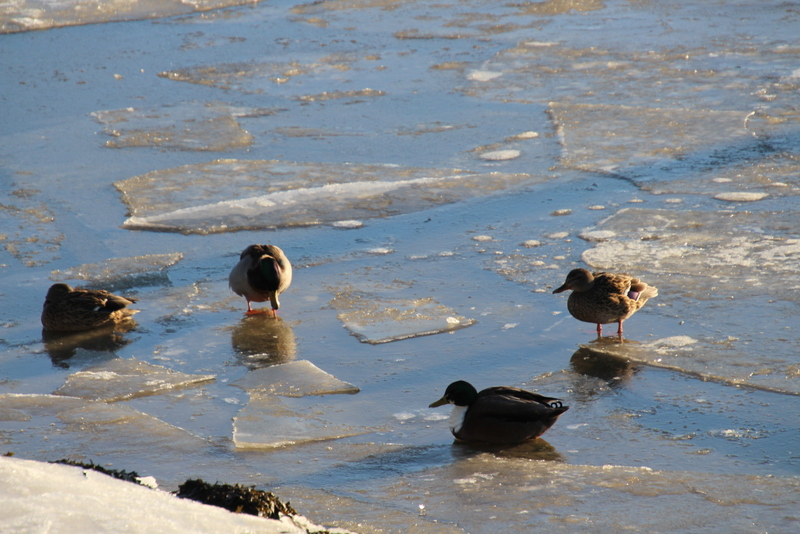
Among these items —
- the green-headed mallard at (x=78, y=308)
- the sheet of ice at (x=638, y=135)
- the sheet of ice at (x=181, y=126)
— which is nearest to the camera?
the green-headed mallard at (x=78, y=308)

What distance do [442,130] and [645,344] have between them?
4.24 m

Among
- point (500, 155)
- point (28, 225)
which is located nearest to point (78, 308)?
point (28, 225)

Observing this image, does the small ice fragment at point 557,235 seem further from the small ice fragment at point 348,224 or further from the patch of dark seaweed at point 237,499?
the patch of dark seaweed at point 237,499

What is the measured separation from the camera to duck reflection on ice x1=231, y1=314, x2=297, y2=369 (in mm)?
4523

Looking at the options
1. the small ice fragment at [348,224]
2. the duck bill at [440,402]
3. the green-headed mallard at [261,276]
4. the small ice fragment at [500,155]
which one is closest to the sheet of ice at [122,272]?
the green-headed mallard at [261,276]

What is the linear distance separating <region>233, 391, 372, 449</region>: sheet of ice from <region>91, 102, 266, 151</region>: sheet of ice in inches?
181

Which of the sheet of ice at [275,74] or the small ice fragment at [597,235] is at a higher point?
the sheet of ice at [275,74]

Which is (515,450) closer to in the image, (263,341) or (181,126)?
(263,341)

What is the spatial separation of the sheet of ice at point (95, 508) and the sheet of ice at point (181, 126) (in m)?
5.91

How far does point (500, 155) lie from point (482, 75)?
2816 millimetres

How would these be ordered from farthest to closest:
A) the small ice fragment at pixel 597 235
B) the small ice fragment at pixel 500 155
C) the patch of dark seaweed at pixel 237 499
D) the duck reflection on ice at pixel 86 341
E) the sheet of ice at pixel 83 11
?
the sheet of ice at pixel 83 11 < the small ice fragment at pixel 500 155 < the small ice fragment at pixel 597 235 < the duck reflection on ice at pixel 86 341 < the patch of dark seaweed at pixel 237 499

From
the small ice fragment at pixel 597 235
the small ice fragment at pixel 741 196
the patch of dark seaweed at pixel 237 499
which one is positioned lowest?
the small ice fragment at pixel 597 235

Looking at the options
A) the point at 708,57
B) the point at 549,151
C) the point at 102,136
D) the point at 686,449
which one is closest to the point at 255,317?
the point at 686,449

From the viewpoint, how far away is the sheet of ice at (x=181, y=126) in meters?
8.16
